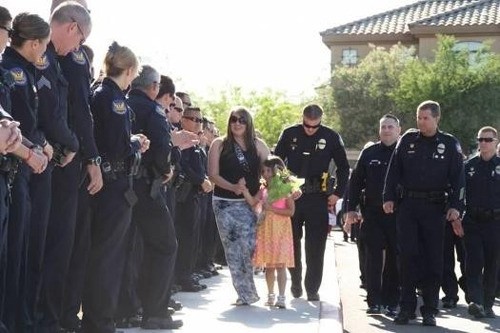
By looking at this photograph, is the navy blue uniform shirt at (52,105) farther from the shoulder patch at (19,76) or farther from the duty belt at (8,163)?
the duty belt at (8,163)

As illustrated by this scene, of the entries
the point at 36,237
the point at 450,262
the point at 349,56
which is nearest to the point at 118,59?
the point at 36,237

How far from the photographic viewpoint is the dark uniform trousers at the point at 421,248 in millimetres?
9719

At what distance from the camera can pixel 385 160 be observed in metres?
10.8

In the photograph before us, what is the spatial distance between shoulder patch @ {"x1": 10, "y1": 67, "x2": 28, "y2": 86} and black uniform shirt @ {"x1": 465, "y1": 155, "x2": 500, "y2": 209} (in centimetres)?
703

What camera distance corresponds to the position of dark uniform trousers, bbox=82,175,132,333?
21.7ft

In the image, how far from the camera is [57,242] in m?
6.23

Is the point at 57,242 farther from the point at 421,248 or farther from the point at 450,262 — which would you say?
the point at 450,262

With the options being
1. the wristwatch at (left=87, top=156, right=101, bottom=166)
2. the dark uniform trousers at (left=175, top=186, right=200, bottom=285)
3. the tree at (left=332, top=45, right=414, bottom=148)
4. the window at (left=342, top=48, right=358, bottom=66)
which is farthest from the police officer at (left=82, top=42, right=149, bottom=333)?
the window at (left=342, top=48, right=358, bottom=66)

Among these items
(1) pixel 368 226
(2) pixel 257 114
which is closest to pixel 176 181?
(1) pixel 368 226

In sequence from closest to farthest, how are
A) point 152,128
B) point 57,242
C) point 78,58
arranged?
point 57,242 < point 78,58 < point 152,128

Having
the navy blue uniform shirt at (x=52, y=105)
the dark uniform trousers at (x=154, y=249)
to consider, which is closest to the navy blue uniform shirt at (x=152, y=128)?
the dark uniform trousers at (x=154, y=249)

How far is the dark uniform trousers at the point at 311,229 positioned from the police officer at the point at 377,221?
51 centimetres

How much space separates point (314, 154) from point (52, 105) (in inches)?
200

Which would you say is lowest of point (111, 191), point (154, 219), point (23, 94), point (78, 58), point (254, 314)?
point (254, 314)
